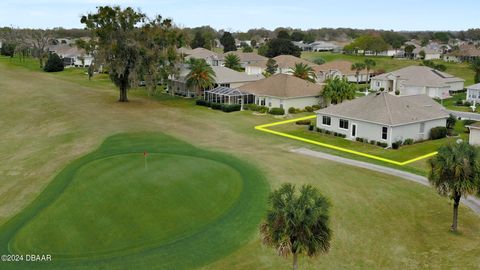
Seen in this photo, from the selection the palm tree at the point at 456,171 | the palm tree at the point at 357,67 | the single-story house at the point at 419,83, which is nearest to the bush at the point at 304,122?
the palm tree at the point at 456,171

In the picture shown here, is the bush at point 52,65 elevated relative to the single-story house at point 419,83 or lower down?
elevated

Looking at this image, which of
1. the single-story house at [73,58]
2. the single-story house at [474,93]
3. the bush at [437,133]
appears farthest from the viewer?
the single-story house at [73,58]

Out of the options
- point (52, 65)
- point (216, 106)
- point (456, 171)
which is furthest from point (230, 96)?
point (52, 65)

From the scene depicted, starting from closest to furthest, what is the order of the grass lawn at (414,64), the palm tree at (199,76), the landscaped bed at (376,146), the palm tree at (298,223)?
the palm tree at (298,223) < the landscaped bed at (376,146) < the palm tree at (199,76) < the grass lawn at (414,64)

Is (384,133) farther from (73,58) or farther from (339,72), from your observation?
(73,58)

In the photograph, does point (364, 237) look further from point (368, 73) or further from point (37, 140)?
point (368, 73)

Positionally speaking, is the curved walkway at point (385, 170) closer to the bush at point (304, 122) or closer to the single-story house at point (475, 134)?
the single-story house at point (475, 134)

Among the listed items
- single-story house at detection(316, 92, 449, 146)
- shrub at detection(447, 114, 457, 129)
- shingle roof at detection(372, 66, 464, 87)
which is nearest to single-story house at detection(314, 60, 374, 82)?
shingle roof at detection(372, 66, 464, 87)
